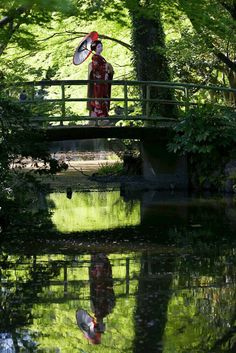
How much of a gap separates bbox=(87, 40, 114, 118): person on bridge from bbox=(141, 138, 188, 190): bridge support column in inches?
80.7

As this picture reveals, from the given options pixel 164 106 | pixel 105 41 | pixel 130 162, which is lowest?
pixel 130 162

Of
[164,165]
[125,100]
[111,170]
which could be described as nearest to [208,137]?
[164,165]

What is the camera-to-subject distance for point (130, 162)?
21594 mm

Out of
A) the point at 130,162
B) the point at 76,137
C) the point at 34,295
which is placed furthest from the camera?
the point at 130,162

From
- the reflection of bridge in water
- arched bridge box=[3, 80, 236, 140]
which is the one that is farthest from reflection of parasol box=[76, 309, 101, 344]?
arched bridge box=[3, 80, 236, 140]

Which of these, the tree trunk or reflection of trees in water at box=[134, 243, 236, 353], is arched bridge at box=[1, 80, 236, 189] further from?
reflection of trees in water at box=[134, 243, 236, 353]

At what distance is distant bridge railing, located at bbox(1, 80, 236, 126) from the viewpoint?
1608 centimetres

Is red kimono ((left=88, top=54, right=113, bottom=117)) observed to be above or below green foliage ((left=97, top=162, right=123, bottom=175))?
above

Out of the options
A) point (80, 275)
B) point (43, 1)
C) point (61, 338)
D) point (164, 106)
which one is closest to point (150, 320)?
point (61, 338)

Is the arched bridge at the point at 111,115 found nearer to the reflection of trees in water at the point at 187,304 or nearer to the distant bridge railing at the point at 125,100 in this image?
the distant bridge railing at the point at 125,100

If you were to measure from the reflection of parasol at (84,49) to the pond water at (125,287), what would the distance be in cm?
539

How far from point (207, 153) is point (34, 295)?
36.6ft

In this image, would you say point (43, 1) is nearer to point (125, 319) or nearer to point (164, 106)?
point (125, 319)

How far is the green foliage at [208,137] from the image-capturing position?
1777cm
